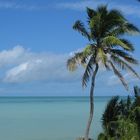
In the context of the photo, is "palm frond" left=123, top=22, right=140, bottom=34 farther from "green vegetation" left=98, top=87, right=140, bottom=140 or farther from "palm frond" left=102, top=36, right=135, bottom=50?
"green vegetation" left=98, top=87, right=140, bottom=140

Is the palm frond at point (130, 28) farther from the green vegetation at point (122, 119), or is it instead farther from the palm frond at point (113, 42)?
the green vegetation at point (122, 119)

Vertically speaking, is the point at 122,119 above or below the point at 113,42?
below

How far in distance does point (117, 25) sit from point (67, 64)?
2.77 meters

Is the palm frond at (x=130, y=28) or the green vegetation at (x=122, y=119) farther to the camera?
the palm frond at (x=130, y=28)

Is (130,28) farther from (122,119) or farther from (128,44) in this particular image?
(122,119)

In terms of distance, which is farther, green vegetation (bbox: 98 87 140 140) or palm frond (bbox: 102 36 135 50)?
palm frond (bbox: 102 36 135 50)

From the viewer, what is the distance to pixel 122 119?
874 inches

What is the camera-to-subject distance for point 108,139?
2344 cm

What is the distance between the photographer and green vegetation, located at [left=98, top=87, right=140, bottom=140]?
20953 millimetres

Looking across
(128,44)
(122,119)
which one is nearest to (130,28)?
(128,44)

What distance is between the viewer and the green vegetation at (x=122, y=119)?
68.7 ft

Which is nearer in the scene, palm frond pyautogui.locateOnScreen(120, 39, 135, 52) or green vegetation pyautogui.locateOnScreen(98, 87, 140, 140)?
green vegetation pyautogui.locateOnScreen(98, 87, 140, 140)

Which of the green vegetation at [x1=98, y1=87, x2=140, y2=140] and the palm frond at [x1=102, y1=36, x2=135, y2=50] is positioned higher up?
the palm frond at [x1=102, y1=36, x2=135, y2=50]

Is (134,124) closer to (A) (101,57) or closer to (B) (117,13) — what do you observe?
(A) (101,57)
